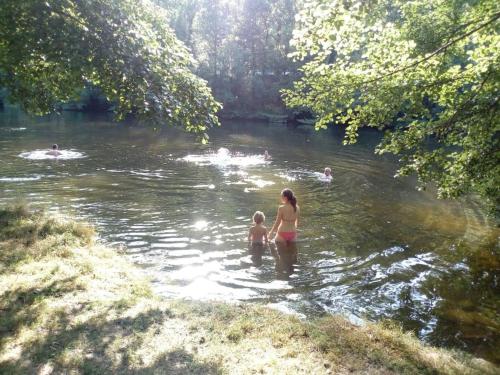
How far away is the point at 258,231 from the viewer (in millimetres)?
12281

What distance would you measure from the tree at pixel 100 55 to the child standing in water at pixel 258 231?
4.05m

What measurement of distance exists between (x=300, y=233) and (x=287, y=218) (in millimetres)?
1582

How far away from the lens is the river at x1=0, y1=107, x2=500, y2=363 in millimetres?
9141

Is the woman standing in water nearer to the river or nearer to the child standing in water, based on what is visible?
the child standing in water

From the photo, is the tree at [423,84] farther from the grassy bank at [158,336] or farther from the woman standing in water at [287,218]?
the grassy bank at [158,336]

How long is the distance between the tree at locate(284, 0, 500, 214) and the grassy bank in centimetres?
353

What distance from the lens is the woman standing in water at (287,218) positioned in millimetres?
12352

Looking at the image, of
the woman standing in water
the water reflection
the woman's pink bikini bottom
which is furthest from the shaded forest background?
the water reflection

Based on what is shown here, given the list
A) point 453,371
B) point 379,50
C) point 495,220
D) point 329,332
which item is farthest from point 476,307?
point 495,220

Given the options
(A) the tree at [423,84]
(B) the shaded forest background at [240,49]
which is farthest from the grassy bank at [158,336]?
(B) the shaded forest background at [240,49]

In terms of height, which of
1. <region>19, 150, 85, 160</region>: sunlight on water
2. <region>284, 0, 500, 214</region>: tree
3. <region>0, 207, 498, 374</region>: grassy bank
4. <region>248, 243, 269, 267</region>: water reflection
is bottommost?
<region>248, 243, 269, 267</region>: water reflection

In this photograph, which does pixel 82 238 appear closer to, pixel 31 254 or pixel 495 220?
pixel 31 254

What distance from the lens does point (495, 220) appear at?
53.8 ft

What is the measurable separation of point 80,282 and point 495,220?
50.5ft
